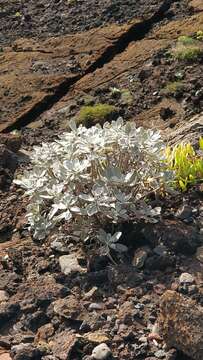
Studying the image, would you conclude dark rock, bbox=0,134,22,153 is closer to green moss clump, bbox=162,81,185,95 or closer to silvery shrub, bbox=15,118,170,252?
silvery shrub, bbox=15,118,170,252

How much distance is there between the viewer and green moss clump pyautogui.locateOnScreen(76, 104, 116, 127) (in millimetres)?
7562

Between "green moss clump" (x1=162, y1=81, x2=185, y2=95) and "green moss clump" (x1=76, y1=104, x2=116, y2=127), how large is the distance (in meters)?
0.60

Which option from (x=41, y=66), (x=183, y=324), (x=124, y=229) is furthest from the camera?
(x=41, y=66)

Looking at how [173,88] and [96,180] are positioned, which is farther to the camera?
[173,88]

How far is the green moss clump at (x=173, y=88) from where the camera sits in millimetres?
7711

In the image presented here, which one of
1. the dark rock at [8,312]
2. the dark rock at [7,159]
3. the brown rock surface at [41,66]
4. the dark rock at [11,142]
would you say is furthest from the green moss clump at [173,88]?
the dark rock at [8,312]

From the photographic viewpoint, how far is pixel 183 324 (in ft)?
11.3

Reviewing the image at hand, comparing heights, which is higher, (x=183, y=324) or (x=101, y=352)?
(x=183, y=324)

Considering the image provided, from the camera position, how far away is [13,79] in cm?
943

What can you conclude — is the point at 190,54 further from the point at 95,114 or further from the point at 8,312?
the point at 8,312

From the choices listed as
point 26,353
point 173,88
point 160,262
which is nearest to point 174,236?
point 160,262

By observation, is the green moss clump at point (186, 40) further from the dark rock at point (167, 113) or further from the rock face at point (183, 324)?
the rock face at point (183, 324)

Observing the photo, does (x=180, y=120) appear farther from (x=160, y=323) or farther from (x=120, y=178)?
(x=160, y=323)

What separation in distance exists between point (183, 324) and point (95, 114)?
444 centimetres
